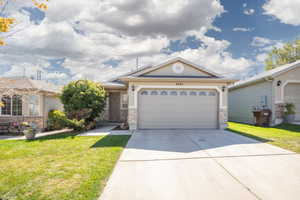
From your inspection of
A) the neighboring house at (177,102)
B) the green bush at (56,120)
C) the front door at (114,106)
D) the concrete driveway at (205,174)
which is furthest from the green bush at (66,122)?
the concrete driveway at (205,174)

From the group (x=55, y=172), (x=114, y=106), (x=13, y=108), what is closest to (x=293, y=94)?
(x=114, y=106)

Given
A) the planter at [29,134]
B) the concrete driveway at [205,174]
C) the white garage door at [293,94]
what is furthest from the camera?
the white garage door at [293,94]

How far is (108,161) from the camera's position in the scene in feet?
14.6

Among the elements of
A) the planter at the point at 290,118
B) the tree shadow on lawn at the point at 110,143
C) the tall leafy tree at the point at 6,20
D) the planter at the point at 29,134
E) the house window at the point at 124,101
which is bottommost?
the tree shadow on lawn at the point at 110,143

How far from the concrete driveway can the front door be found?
8430 mm

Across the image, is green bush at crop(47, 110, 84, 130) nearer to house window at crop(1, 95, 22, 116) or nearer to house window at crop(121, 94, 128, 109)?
house window at crop(1, 95, 22, 116)

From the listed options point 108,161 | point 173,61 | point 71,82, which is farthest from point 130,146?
point 71,82

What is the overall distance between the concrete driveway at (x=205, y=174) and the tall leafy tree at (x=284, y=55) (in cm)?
2705

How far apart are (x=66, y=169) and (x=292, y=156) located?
254 inches

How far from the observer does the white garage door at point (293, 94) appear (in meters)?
12.1

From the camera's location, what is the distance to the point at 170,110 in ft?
32.5

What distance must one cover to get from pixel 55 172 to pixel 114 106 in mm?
10258

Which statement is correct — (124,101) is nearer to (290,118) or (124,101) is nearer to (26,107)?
(26,107)

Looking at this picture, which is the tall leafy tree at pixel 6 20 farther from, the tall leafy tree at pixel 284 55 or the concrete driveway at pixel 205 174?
the tall leafy tree at pixel 284 55
